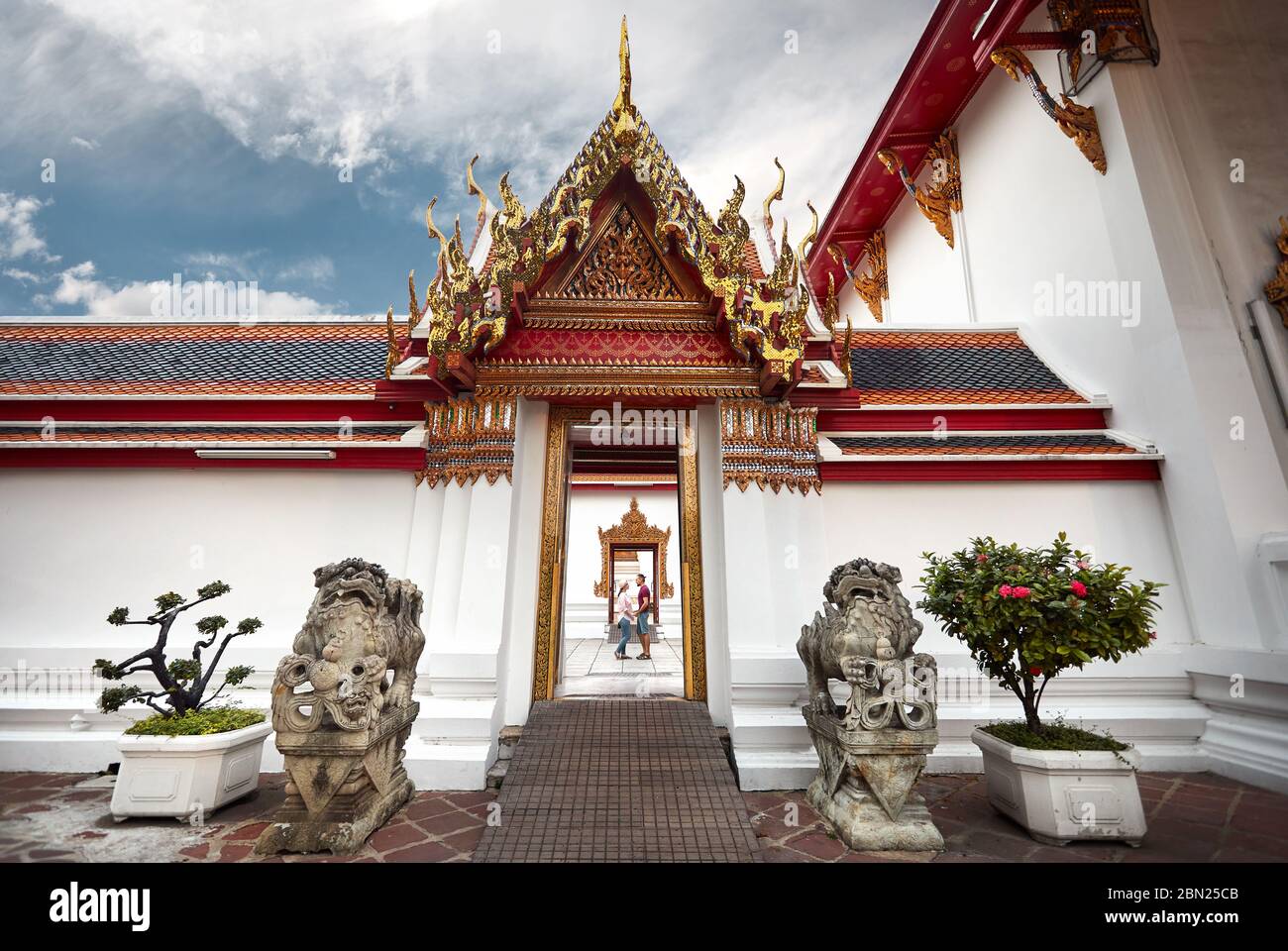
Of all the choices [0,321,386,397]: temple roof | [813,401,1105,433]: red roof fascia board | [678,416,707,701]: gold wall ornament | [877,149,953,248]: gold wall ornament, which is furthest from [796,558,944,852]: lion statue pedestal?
[877,149,953,248]: gold wall ornament

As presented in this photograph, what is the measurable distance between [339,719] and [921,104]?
400 inches

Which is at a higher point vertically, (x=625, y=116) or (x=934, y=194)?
(x=934, y=194)

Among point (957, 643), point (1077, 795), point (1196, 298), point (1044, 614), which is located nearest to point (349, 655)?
point (1044, 614)

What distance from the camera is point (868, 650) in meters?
3.38

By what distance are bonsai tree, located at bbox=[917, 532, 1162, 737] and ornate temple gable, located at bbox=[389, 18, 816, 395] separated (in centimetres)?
195

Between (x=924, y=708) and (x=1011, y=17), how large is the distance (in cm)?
734

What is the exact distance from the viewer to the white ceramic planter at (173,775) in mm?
3389

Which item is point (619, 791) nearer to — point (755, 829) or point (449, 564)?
point (755, 829)

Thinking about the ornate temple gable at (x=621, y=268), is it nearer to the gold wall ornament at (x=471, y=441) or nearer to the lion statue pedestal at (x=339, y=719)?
the gold wall ornament at (x=471, y=441)

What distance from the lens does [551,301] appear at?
15.9ft

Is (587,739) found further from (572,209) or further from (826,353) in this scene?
(572,209)

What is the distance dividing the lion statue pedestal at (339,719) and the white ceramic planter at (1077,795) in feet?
11.7

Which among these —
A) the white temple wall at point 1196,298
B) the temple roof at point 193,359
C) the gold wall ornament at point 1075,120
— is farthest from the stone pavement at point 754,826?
the gold wall ornament at point 1075,120

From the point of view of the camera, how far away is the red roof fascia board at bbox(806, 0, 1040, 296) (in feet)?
22.3
